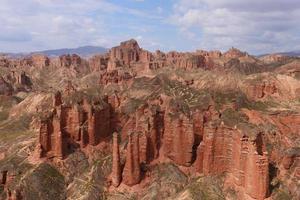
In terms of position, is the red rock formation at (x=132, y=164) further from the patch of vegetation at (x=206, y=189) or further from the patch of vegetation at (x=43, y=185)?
the patch of vegetation at (x=43, y=185)

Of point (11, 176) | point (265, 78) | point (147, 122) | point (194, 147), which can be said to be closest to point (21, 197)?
point (11, 176)

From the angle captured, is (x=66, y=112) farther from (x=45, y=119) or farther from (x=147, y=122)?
(x=147, y=122)

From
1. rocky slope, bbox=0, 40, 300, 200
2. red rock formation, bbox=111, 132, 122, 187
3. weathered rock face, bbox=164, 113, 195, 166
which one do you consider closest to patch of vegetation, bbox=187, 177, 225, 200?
rocky slope, bbox=0, 40, 300, 200

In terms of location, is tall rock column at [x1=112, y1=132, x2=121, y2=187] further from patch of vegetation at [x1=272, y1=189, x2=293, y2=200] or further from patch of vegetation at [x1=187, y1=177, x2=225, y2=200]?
patch of vegetation at [x1=272, y1=189, x2=293, y2=200]

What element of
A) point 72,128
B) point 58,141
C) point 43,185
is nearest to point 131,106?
point 72,128

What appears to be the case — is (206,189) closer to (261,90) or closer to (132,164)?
(132,164)

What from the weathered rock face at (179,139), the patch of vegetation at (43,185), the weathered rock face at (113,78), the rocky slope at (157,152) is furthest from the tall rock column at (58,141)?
→ the weathered rock face at (113,78)

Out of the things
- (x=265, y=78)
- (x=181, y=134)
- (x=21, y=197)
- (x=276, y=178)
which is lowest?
(x=21, y=197)

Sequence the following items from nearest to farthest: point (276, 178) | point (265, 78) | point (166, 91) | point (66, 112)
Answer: point (276, 178) < point (66, 112) < point (166, 91) < point (265, 78)
